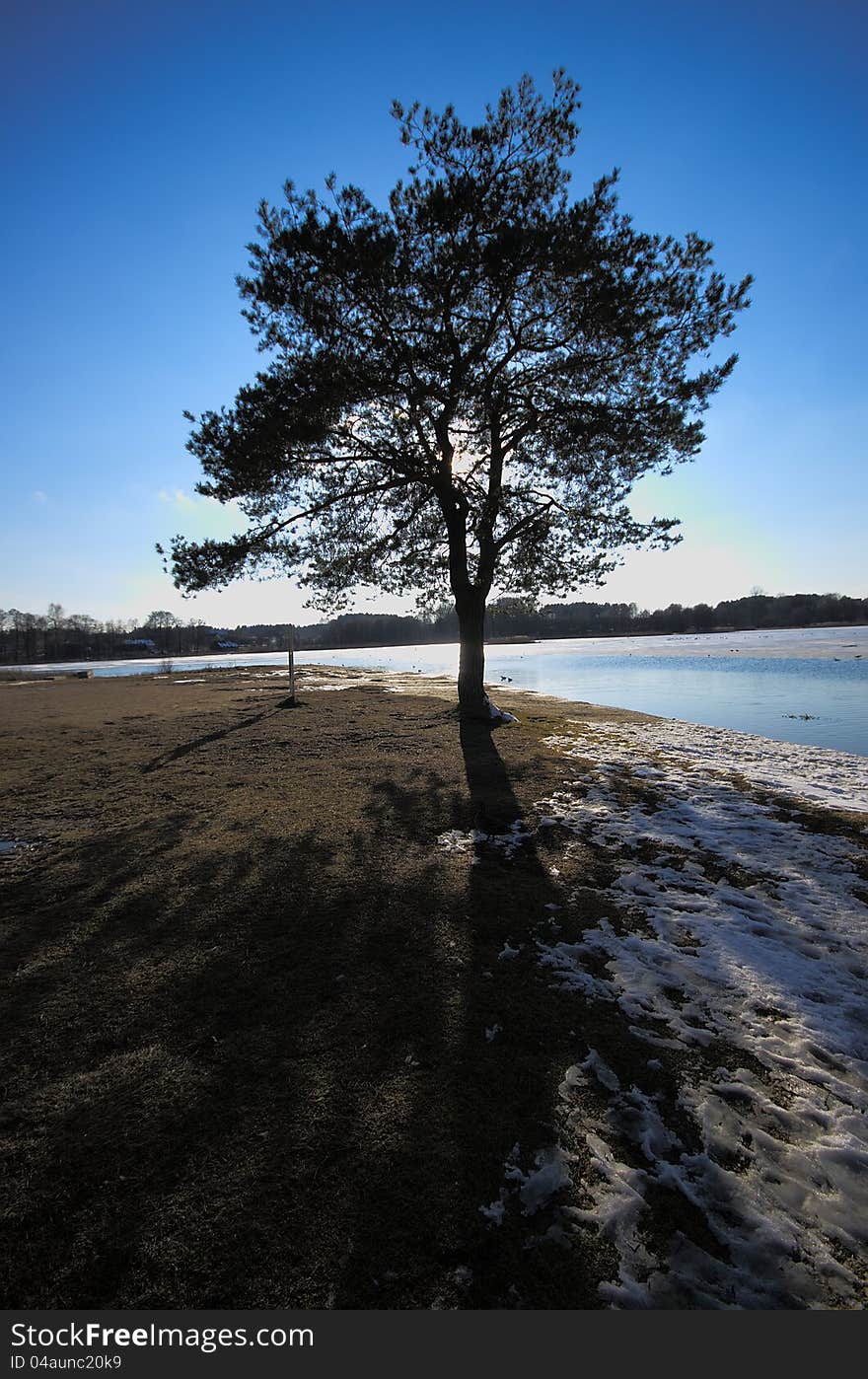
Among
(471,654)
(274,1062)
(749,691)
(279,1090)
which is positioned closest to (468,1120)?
(279,1090)

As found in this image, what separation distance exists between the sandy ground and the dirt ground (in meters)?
0.01

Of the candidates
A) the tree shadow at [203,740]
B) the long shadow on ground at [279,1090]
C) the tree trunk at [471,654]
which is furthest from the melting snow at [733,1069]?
the tree trunk at [471,654]

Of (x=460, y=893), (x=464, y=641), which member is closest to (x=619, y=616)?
(x=464, y=641)

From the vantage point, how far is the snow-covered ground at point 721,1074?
2125 millimetres

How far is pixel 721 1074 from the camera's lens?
9.85 ft

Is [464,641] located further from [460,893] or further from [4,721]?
[4,721]

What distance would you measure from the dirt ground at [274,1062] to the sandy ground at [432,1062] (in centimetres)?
1

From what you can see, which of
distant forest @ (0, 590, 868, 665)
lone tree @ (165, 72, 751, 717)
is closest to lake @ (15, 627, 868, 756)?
lone tree @ (165, 72, 751, 717)

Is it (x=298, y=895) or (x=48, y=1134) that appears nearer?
(x=48, y=1134)

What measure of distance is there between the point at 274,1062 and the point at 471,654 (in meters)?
13.2

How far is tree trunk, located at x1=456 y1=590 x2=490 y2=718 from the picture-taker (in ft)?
49.9

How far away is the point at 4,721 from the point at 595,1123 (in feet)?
65.2

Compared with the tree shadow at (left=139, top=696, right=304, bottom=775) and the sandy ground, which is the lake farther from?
the sandy ground

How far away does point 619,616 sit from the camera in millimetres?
146500
